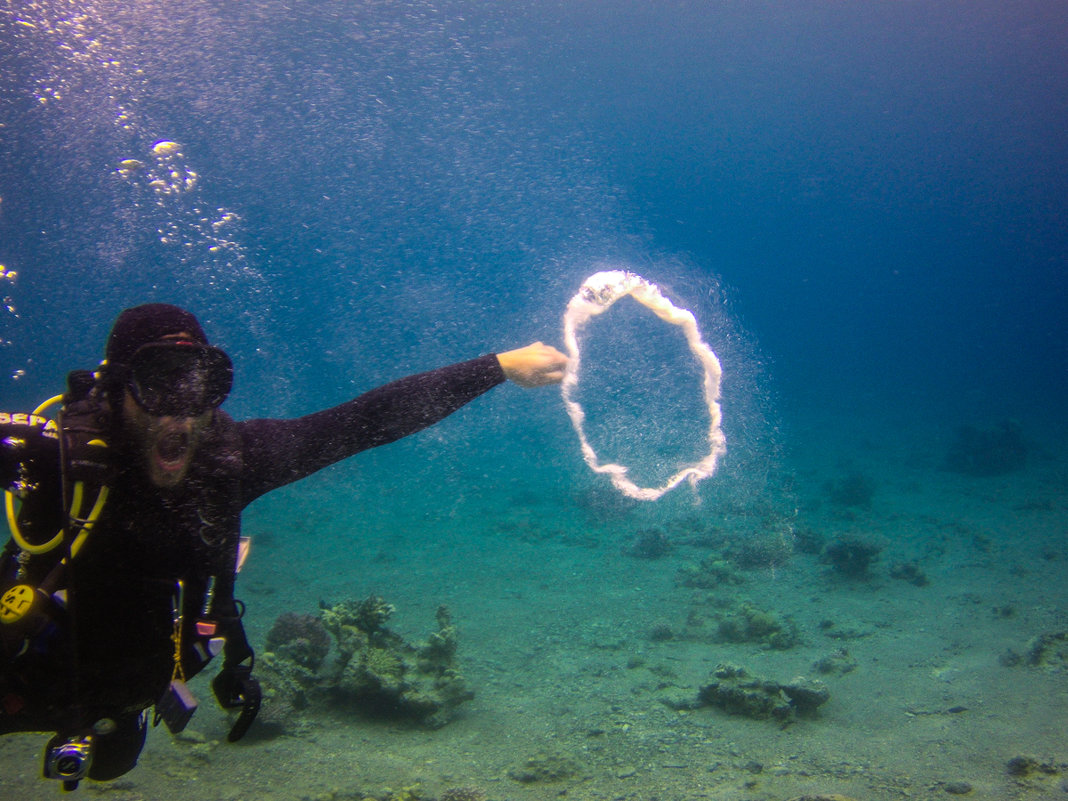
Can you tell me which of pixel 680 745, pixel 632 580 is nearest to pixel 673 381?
pixel 632 580

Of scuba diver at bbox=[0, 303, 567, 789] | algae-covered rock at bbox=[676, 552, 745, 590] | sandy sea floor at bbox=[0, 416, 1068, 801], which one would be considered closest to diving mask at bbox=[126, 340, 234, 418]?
scuba diver at bbox=[0, 303, 567, 789]

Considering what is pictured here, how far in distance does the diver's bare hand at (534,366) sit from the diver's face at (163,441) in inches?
55.7

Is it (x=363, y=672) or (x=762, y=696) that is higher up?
(x=762, y=696)

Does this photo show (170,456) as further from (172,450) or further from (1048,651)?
(1048,651)

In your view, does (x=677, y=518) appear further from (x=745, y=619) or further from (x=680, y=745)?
(x=680, y=745)

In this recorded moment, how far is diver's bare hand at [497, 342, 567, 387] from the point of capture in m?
2.77

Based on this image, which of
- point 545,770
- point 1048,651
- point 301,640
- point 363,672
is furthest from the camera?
point 1048,651

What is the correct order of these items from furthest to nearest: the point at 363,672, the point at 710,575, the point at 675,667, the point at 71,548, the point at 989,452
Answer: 1. the point at 989,452
2. the point at 710,575
3. the point at 675,667
4. the point at 363,672
5. the point at 71,548

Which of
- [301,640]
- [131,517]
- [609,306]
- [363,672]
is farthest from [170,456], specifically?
[609,306]

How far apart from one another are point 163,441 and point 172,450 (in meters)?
0.05

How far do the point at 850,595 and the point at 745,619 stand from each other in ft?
10.3

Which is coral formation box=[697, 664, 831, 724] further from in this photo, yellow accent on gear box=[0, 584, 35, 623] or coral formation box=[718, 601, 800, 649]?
yellow accent on gear box=[0, 584, 35, 623]

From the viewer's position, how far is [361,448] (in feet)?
8.63

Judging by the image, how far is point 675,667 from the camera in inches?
305
